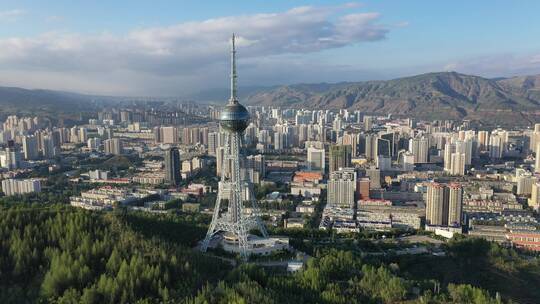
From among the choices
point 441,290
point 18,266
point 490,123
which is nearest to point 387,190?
point 441,290

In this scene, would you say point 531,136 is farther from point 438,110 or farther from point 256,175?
point 438,110

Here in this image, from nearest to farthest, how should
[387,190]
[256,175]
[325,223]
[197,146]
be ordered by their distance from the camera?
1. [325,223]
2. [387,190]
3. [256,175]
4. [197,146]

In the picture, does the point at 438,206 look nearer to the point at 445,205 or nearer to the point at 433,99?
the point at 445,205

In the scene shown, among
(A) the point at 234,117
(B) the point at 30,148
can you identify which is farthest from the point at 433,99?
(A) the point at 234,117

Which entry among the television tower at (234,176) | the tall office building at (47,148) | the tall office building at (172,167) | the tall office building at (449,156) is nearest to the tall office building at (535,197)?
the tall office building at (449,156)

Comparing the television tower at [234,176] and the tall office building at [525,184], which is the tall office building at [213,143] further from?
the television tower at [234,176]
